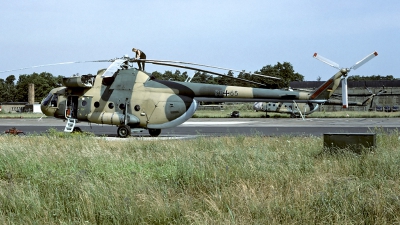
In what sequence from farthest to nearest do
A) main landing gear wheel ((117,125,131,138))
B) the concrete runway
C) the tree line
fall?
the tree line
the concrete runway
main landing gear wheel ((117,125,131,138))

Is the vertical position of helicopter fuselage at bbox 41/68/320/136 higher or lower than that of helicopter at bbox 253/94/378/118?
higher

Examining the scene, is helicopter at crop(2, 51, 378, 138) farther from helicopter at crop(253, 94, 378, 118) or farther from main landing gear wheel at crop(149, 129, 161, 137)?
helicopter at crop(253, 94, 378, 118)

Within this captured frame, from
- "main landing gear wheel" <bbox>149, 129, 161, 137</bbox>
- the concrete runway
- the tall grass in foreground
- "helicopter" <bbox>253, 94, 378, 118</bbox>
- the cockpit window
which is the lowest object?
the concrete runway

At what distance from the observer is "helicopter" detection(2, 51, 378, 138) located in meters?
20.0

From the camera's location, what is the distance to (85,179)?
23.2ft

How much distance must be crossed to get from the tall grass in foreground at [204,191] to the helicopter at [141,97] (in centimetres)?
1060

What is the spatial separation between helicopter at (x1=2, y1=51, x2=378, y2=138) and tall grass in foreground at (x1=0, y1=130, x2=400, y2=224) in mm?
10595

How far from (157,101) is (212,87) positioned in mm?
2573

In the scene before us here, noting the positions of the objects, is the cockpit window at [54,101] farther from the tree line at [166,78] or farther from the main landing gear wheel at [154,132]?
the tree line at [166,78]

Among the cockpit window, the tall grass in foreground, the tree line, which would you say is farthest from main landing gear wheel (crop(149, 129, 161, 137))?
the tree line

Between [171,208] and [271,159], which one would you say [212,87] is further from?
[171,208]

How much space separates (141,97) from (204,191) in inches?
539

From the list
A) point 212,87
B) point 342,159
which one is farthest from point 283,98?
point 342,159

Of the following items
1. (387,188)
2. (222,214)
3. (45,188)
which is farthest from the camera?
(45,188)
